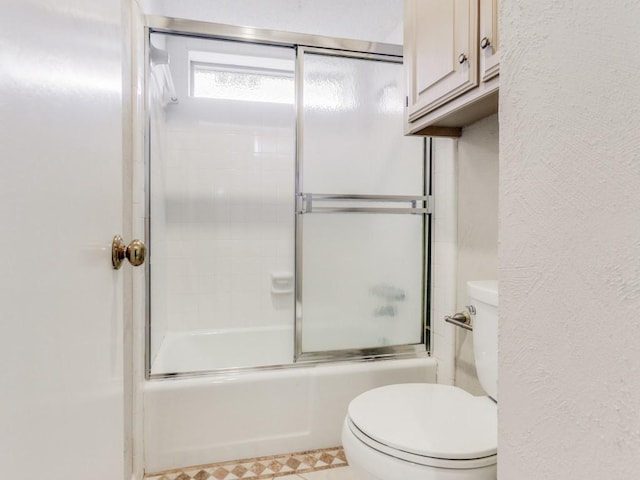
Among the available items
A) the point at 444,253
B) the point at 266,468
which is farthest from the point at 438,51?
the point at 266,468

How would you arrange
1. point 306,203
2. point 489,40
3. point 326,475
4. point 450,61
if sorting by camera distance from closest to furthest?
point 489,40
point 450,61
point 326,475
point 306,203

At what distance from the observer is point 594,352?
1.25 ft

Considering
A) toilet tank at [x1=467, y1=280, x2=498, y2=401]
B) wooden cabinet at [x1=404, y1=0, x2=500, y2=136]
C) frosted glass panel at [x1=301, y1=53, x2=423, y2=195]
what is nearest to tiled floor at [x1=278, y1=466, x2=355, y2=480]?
toilet tank at [x1=467, y1=280, x2=498, y2=401]

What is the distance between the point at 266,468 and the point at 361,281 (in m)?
0.93

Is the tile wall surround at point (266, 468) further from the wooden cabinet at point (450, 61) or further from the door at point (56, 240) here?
the wooden cabinet at point (450, 61)

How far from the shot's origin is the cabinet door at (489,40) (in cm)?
104

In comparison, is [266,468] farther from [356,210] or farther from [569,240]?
[569,240]

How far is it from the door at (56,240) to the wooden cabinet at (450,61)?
96 centimetres

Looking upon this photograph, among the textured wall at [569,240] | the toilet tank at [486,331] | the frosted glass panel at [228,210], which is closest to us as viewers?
the textured wall at [569,240]

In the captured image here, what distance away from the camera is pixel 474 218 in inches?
65.6

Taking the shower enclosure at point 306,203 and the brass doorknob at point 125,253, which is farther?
the shower enclosure at point 306,203

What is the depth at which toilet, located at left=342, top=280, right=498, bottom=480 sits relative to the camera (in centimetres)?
94

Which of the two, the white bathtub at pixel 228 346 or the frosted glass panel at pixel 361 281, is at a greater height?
the frosted glass panel at pixel 361 281

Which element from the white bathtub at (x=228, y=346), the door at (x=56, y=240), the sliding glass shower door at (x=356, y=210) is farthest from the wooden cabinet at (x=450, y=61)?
the white bathtub at (x=228, y=346)
